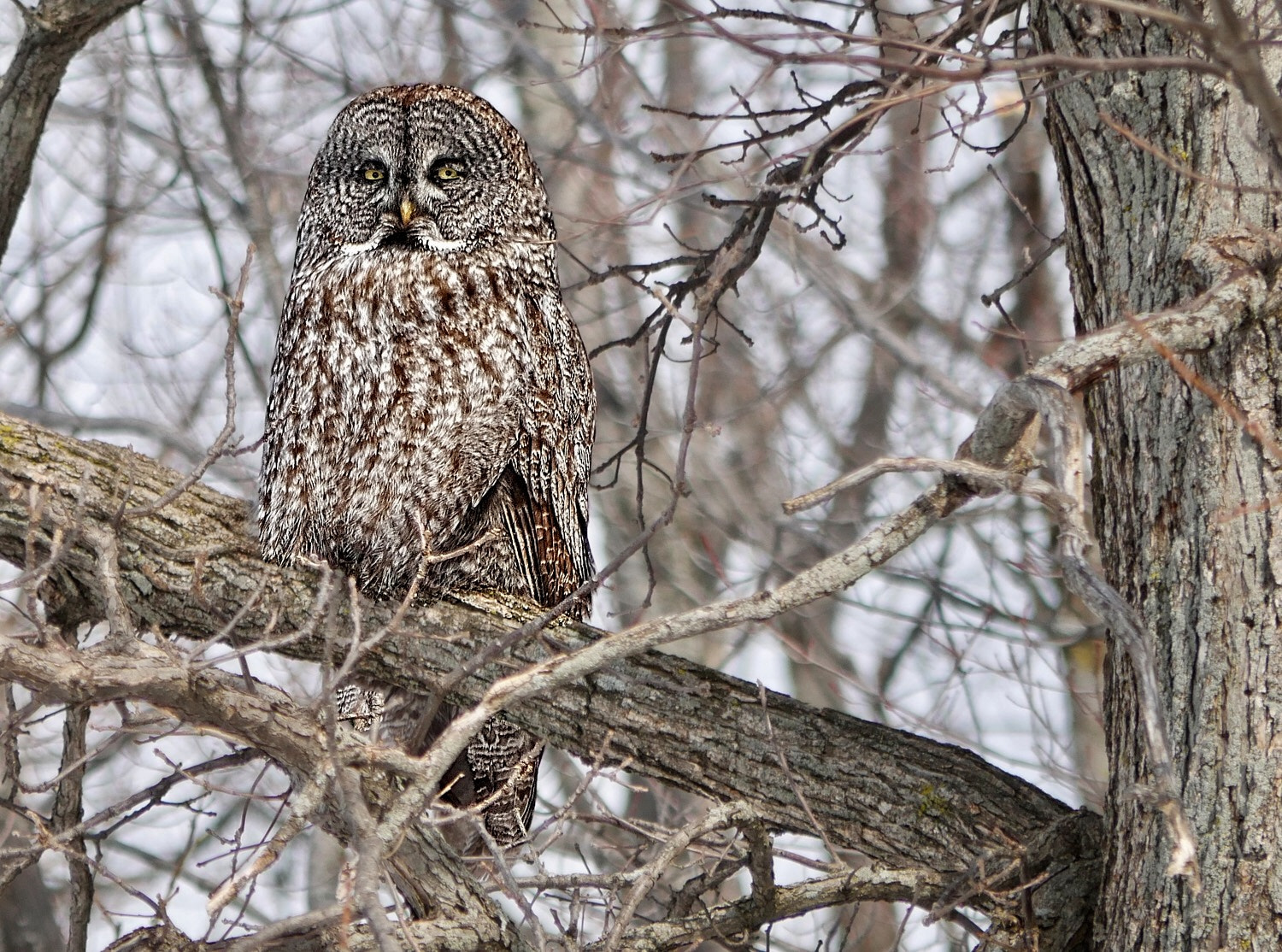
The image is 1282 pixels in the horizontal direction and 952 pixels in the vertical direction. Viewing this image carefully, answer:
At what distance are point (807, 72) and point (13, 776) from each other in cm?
858

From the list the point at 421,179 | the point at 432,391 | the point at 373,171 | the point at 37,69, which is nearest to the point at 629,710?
the point at 432,391

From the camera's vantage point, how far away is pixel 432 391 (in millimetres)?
4344

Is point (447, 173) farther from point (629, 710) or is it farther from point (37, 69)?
point (629, 710)

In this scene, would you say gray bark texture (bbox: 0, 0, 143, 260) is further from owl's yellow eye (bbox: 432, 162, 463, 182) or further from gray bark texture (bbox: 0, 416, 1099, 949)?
owl's yellow eye (bbox: 432, 162, 463, 182)

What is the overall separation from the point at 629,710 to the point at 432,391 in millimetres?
1150

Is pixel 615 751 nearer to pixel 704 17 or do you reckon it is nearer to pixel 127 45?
pixel 704 17

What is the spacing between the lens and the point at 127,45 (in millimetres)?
9906

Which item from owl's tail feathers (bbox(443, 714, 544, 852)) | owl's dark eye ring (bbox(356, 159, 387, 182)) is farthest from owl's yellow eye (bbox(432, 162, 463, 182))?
owl's tail feathers (bbox(443, 714, 544, 852))

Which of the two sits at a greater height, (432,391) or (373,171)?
(373,171)

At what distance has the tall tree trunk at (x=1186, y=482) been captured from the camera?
3.16m

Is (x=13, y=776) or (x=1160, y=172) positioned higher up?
(x=1160, y=172)

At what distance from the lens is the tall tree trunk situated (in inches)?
125

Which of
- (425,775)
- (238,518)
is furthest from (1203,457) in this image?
(238,518)

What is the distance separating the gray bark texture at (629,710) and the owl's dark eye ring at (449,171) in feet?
4.13
